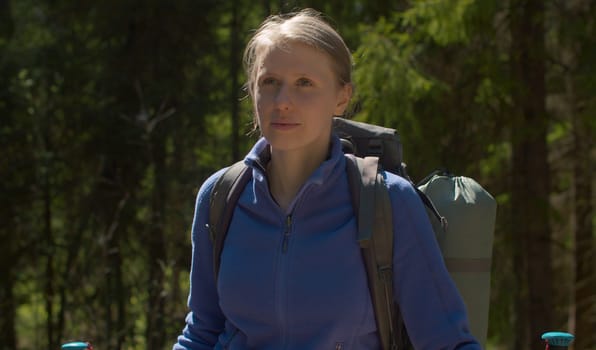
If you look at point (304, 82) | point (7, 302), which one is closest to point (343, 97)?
point (304, 82)

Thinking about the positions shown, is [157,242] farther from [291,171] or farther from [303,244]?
[303,244]

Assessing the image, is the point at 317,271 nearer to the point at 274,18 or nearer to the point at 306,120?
the point at 306,120

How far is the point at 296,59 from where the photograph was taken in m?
2.19

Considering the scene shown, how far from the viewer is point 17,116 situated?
10.1 metres

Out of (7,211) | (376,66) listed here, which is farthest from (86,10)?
(376,66)

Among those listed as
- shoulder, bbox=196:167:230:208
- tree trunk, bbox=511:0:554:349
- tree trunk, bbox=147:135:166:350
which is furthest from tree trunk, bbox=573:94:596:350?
shoulder, bbox=196:167:230:208

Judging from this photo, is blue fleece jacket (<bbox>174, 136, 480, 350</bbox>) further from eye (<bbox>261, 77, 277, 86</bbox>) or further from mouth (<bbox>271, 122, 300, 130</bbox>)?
eye (<bbox>261, 77, 277, 86</bbox>)

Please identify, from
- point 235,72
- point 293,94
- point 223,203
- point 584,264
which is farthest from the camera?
point 584,264

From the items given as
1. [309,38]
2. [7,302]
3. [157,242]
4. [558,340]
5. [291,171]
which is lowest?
[7,302]

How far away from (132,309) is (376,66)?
3732 mm

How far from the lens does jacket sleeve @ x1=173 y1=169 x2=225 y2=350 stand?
7.73ft

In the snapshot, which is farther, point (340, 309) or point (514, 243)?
point (514, 243)

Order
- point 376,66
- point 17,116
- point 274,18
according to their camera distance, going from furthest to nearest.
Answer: point 17,116 → point 376,66 → point 274,18

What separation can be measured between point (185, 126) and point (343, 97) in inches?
304
